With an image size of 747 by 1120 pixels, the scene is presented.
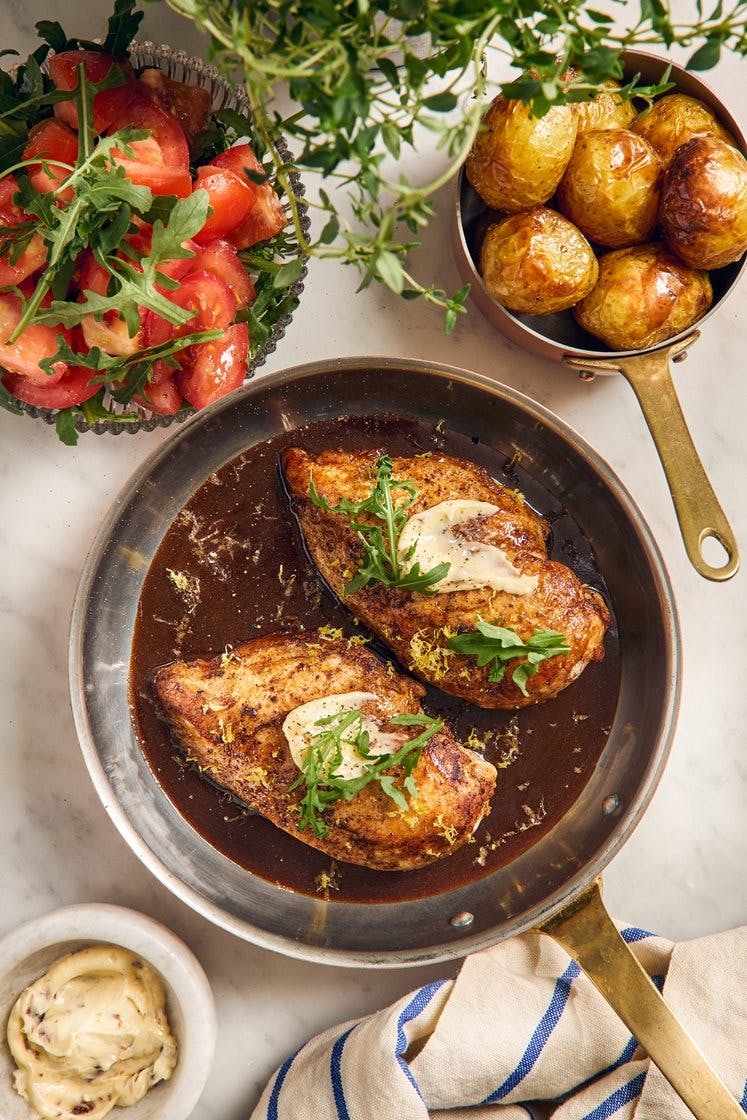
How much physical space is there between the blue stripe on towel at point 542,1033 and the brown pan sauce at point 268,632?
0.38m

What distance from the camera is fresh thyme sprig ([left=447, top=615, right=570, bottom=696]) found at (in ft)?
8.08

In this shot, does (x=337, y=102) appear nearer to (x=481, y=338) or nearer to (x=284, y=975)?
(x=481, y=338)

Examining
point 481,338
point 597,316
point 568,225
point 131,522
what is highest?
point 568,225

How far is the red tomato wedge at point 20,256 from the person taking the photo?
84.4 inches

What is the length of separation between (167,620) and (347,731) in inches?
A: 24.7

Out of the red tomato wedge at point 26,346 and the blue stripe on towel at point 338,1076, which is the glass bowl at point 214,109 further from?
the blue stripe on towel at point 338,1076

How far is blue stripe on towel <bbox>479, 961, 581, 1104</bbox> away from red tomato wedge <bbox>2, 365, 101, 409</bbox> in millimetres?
2043

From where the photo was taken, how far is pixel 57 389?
89.4 inches

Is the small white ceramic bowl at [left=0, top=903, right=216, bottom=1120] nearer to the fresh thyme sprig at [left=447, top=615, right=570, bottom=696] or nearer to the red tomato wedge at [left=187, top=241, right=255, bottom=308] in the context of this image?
the fresh thyme sprig at [left=447, top=615, right=570, bottom=696]

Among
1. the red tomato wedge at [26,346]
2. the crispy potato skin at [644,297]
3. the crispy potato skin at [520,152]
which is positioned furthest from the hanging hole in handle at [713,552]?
the red tomato wedge at [26,346]

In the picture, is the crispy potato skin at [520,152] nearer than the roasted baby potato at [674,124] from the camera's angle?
Yes

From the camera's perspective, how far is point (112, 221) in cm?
210

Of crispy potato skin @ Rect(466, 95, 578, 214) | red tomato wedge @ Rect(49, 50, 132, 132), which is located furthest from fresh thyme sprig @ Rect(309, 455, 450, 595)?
red tomato wedge @ Rect(49, 50, 132, 132)

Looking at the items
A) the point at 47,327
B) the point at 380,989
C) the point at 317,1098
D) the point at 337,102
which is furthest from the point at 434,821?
the point at 337,102
